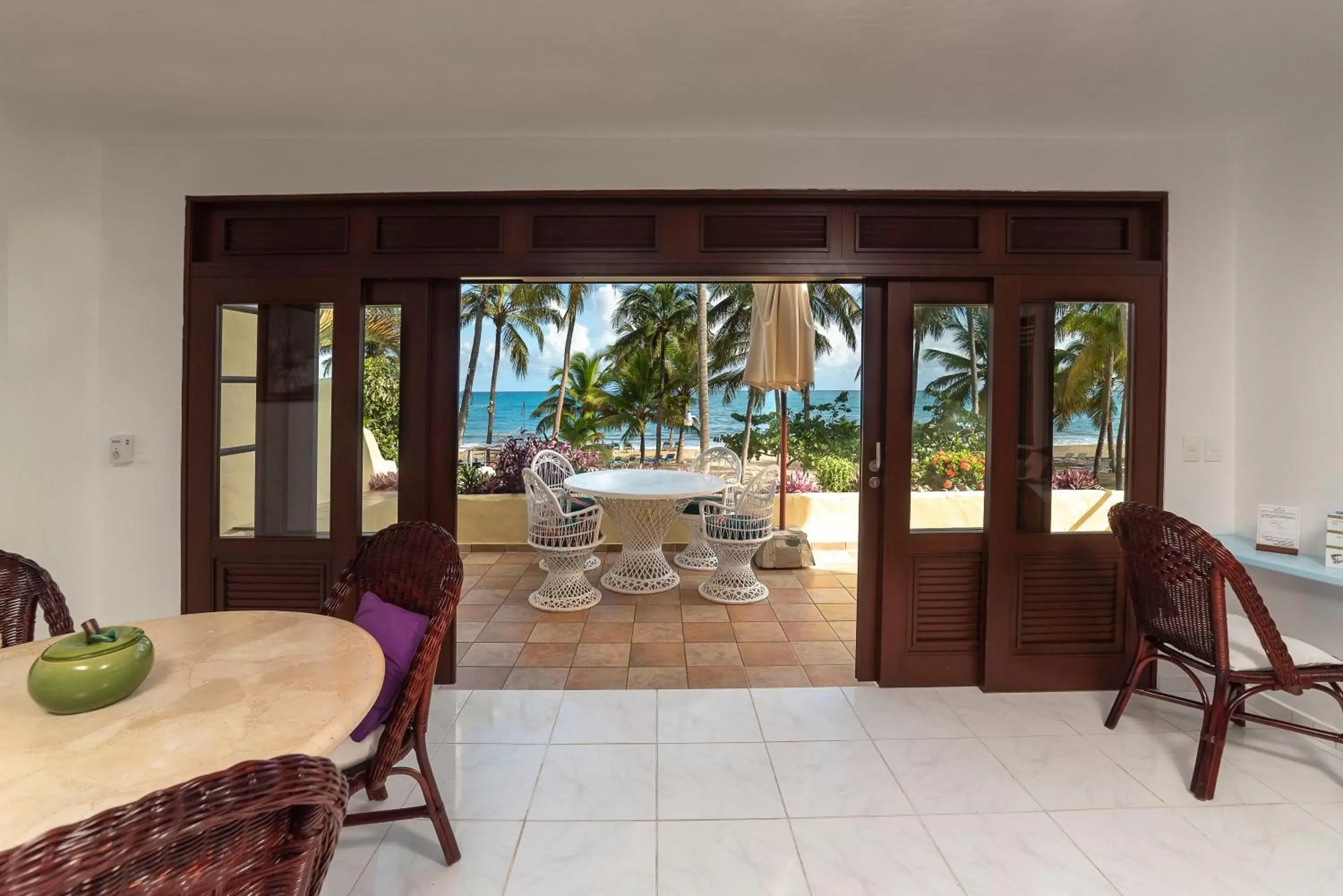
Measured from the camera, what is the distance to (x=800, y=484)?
776 centimetres

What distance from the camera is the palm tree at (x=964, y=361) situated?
3031mm

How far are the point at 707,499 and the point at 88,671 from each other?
3.96 metres

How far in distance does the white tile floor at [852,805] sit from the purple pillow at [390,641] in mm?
510

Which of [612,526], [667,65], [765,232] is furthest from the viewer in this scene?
[612,526]

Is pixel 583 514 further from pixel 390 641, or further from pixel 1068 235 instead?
pixel 1068 235

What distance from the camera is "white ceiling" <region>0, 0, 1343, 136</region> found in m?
1.99

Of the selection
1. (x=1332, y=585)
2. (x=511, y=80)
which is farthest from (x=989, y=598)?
(x=511, y=80)

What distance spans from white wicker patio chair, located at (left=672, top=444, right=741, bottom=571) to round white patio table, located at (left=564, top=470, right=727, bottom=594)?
0.25 m

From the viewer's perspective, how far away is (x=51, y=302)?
283cm

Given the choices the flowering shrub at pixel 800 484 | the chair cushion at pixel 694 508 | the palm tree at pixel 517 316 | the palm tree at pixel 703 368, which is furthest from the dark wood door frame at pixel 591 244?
the palm tree at pixel 517 316

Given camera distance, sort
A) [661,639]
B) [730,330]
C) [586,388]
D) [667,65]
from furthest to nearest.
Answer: [730,330]
[586,388]
[661,639]
[667,65]

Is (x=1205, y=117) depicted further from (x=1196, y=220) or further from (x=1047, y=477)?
(x=1047, y=477)

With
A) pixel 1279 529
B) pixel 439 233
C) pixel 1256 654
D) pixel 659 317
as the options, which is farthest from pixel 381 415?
pixel 659 317

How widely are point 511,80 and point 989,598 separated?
2991mm
